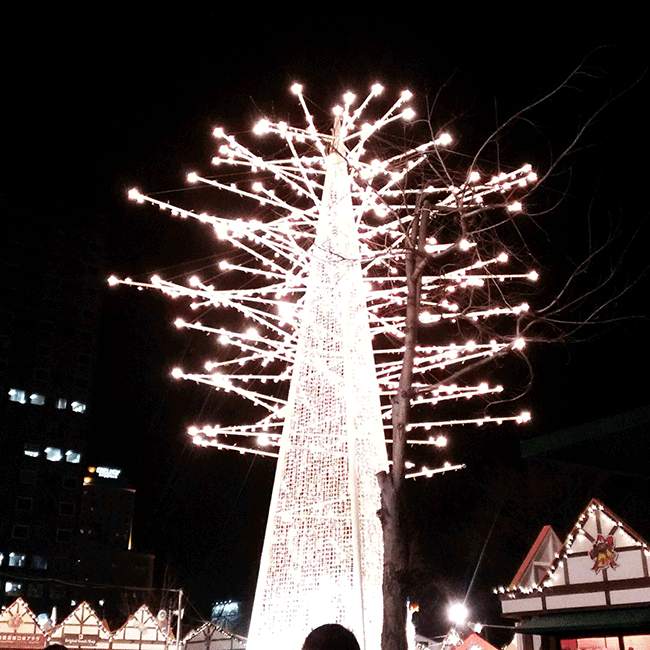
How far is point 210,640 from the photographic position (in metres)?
30.8

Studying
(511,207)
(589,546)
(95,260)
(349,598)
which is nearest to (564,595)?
(589,546)

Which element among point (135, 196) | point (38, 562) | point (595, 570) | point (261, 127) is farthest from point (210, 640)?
point (38, 562)

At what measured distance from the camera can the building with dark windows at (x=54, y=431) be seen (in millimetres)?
57250

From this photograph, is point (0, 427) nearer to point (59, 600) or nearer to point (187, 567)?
point (59, 600)

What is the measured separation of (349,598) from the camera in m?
9.08

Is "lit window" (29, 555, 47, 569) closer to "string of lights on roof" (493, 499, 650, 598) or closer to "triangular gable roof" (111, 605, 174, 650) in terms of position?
"triangular gable roof" (111, 605, 174, 650)

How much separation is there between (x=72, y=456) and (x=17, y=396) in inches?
269

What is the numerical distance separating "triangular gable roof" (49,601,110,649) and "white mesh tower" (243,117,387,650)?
20.4m

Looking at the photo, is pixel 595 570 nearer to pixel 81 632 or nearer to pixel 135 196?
pixel 135 196

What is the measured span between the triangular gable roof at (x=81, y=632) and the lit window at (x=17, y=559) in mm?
31782

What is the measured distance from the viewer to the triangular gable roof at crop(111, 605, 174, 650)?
27.3 meters

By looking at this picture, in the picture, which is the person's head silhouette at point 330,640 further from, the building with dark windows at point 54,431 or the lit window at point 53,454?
the lit window at point 53,454

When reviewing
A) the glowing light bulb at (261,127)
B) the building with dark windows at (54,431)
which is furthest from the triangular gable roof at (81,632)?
the building with dark windows at (54,431)

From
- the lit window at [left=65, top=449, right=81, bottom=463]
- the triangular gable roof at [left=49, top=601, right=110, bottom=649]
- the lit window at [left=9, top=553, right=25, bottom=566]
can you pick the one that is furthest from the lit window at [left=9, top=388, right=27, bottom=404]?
the triangular gable roof at [left=49, top=601, right=110, bottom=649]
